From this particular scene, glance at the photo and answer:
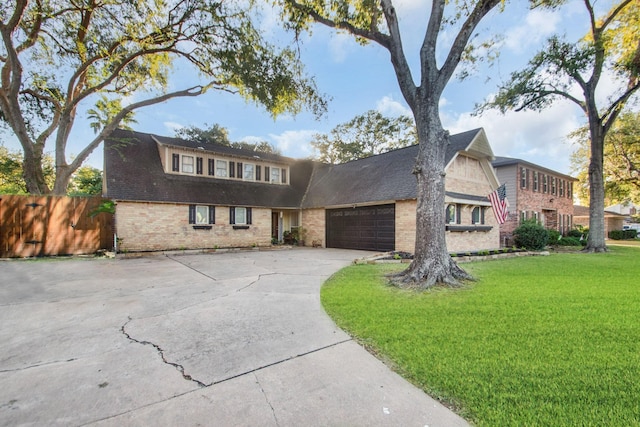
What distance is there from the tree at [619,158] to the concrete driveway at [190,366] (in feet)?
92.5

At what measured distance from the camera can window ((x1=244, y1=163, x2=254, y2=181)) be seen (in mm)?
17891

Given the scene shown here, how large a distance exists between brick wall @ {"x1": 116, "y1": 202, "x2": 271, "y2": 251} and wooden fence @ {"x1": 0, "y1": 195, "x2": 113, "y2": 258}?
1.00 m

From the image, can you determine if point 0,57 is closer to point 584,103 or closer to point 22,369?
point 22,369

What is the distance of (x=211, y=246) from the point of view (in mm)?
14969

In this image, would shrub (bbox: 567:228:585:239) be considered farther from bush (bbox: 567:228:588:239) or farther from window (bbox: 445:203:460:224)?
window (bbox: 445:203:460:224)

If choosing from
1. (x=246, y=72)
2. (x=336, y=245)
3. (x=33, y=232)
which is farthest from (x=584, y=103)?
(x=33, y=232)

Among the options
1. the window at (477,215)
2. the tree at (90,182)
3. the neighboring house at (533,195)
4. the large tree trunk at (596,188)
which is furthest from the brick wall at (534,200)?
the tree at (90,182)

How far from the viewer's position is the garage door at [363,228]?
45.5 feet

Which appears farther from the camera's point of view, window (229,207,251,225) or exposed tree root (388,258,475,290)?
window (229,207,251,225)

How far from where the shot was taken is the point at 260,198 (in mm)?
17000

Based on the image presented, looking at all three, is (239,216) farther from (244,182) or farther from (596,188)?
(596,188)

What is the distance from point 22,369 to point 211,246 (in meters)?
12.5

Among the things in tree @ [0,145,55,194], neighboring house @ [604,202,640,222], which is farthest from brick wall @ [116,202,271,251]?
neighboring house @ [604,202,640,222]

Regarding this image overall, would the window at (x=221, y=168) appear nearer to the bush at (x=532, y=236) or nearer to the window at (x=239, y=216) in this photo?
the window at (x=239, y=216)
